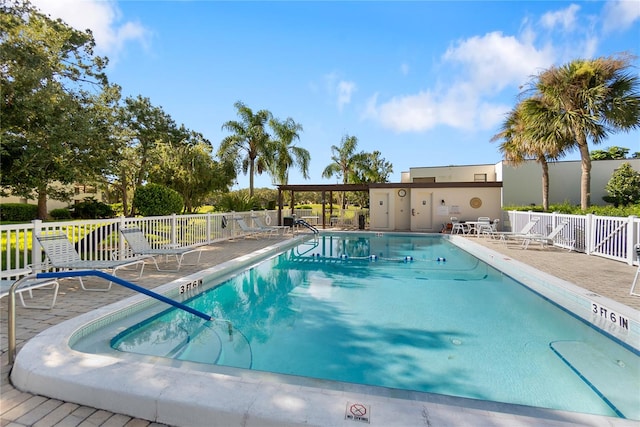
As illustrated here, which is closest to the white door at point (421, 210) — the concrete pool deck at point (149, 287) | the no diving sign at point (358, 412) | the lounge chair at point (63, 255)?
the concrete pool deck at point (149, 287)

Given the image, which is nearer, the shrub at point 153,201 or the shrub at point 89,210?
the shrub at point 153,201

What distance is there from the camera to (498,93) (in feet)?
52.4

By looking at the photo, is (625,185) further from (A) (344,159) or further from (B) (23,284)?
(B) (23,284)

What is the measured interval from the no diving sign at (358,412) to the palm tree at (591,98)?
12911 mm

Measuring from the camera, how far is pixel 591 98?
1118 cm

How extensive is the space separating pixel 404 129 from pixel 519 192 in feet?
30.2

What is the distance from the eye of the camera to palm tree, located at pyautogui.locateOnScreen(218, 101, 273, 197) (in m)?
19.9

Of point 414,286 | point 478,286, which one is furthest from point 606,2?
point 414,286

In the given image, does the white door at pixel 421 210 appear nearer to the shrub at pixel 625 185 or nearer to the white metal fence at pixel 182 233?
the white metal fence at pixel 182 233

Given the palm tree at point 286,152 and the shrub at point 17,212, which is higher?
the palm tree at point 286,152

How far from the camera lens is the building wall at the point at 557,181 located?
21.6 meters

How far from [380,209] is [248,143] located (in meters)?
9.03

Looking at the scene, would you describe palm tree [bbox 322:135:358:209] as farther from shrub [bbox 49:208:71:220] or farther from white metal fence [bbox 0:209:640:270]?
shrub [bbox 49:208:71:220]

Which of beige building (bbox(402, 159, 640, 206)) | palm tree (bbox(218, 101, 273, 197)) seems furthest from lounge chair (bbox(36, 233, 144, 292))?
beige building (bbox(402, 159, 640, 206))
